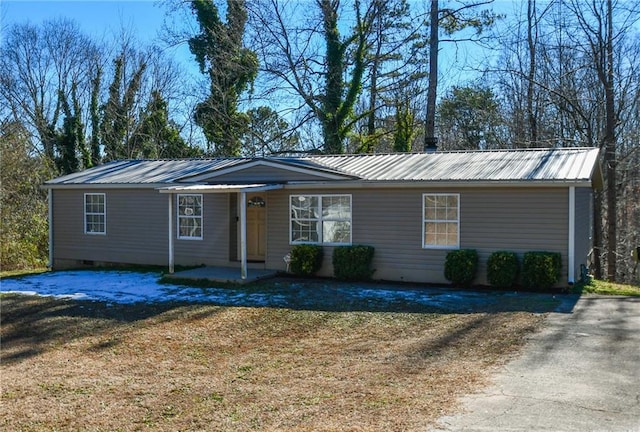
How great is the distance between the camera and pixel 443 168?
13625mm

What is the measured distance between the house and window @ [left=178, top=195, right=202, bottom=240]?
3 centimetres

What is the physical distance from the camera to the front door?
1528 cm

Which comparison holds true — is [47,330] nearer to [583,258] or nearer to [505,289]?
[505,289]

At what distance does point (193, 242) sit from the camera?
16.0 metres

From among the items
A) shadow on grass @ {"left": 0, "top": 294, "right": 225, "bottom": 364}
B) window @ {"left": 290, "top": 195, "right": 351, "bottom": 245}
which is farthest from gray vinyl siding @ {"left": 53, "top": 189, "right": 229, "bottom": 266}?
shadow on grass @ {"left": 0, "top": 294, "right": 225, "bottom": 364}

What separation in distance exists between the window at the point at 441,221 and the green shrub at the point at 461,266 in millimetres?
417

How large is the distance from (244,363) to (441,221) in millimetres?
6791

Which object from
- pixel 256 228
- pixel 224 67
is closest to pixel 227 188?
pixel 256 228

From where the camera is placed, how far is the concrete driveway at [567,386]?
488 centimetres

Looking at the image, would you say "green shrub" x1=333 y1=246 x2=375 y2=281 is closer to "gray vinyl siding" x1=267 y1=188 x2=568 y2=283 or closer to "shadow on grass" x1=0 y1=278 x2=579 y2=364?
"gray vinyl siding" x1=267 y1=188 x2=568 y2=283

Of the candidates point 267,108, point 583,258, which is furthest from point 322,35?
point 583,258

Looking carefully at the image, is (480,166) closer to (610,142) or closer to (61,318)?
(61,318)

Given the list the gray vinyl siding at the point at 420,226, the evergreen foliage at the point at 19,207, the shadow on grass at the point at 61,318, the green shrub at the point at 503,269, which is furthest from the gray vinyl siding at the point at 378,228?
the shadow on grass at the point at 61,318

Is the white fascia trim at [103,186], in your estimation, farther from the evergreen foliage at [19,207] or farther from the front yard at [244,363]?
the front yard at [244,363]
